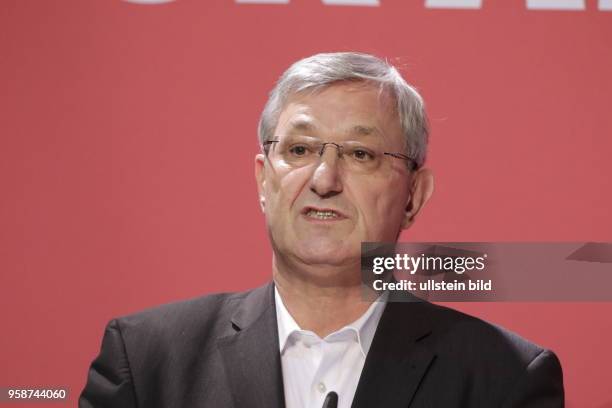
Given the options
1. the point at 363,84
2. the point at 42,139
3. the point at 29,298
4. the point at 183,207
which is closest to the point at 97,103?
the point at 42,139

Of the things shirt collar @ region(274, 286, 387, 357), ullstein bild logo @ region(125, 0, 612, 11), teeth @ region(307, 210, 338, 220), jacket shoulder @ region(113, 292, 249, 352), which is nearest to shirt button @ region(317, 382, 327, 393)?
shirt collar @ region(274, 286, 387, 357)

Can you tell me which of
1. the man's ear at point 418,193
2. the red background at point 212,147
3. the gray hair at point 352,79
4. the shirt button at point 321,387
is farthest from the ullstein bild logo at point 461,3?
the shirt button at point 321,387

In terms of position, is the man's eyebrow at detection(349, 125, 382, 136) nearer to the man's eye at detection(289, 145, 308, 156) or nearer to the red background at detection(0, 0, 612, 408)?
the man's eye at detection(289, 145, 308, 156)

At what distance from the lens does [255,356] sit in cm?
214

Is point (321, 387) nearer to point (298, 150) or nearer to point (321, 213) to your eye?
point (321, 213)

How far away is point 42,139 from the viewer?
2646 millimetres

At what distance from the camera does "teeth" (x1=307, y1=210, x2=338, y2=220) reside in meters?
2.12

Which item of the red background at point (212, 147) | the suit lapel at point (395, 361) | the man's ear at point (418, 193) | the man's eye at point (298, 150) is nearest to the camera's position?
the suit lapel at point (395, 361)

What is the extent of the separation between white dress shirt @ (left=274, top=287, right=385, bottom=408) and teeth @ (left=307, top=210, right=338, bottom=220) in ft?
0.82

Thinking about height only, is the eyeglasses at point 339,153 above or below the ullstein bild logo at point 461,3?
below

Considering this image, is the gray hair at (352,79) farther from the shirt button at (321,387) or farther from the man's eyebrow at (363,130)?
the shirt button at (321,387)

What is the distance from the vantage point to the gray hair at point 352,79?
86.4 inches

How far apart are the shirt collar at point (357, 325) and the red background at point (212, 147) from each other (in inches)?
16.0

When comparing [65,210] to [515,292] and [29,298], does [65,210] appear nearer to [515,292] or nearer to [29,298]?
[29,298]
